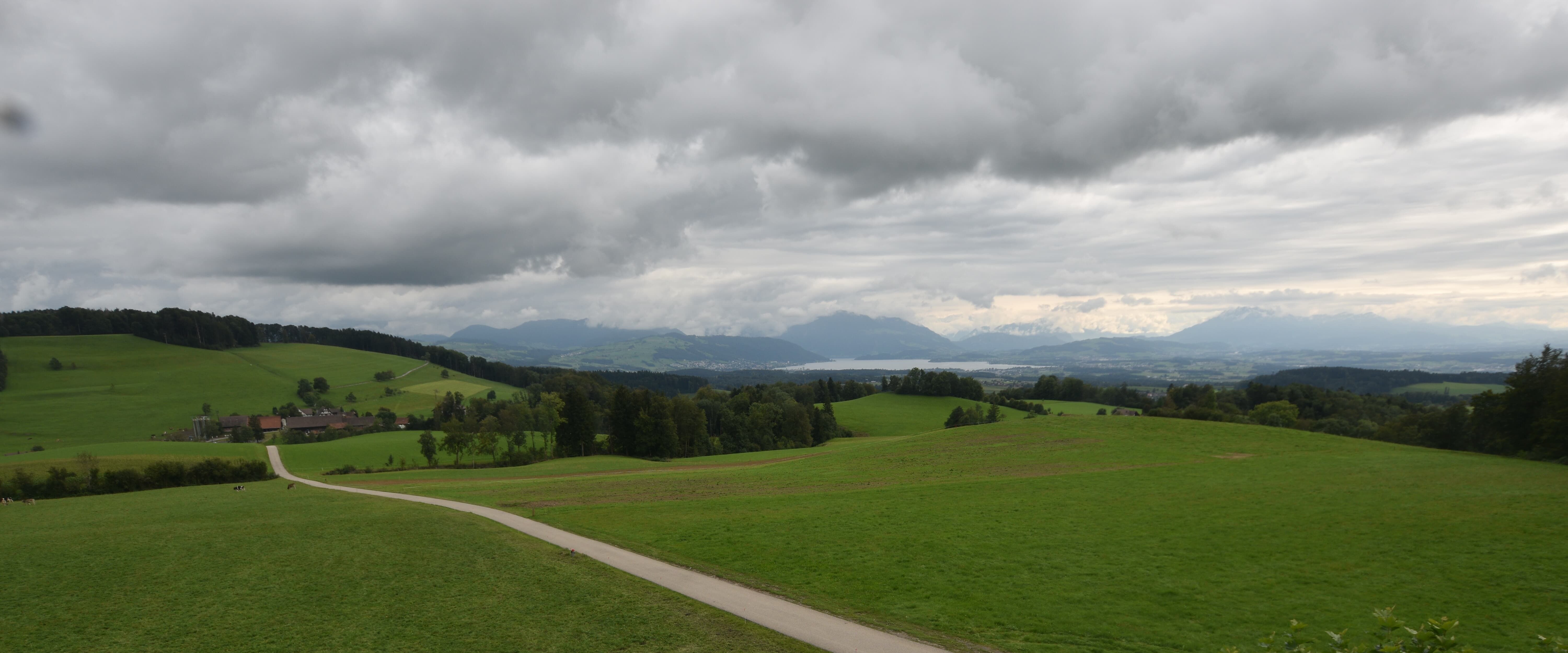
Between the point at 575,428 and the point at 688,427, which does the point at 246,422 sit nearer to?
the point at 575,428

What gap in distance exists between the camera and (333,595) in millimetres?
18156

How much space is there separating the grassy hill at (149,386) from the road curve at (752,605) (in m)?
113

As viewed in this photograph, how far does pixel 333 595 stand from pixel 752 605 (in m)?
12.2

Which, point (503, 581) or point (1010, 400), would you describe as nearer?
point (503, 581)

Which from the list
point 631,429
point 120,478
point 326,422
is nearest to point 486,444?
point 631,429

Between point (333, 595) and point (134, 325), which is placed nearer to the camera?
point (333, 595)

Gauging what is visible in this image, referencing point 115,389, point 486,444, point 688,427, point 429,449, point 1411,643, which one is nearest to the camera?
point 1411,643

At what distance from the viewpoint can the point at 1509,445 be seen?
4300 centimetres

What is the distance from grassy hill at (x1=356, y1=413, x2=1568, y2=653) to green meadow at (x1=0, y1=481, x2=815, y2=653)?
378 cm

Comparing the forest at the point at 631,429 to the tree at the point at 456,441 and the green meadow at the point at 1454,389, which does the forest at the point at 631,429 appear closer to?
the tree at the point at 456,441

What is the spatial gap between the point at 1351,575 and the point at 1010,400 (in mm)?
113569

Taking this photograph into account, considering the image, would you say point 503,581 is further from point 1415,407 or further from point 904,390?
point 1415,407

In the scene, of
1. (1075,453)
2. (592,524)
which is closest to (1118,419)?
(1075,453)

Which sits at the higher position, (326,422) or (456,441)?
(456,441)
